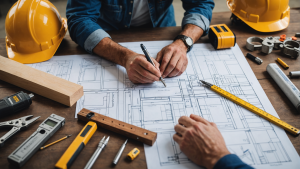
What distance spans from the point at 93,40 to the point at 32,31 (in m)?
0.37

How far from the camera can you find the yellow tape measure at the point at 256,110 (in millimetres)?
988

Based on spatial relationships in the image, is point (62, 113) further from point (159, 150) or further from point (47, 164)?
point (159, 150)

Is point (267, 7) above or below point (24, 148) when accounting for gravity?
above

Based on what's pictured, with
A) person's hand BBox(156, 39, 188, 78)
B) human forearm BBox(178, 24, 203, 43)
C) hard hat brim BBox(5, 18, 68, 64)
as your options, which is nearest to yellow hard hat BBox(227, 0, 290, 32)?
human forearm BBox(178, 24, 203, 43)

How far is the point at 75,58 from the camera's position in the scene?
143cm

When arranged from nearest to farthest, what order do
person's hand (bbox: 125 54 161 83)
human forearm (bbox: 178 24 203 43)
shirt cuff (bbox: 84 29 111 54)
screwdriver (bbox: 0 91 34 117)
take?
screwdriver (bbox: 0 91 34 117), person's hand (bbox: 125 54 161 83), shirt cuff (bbox: 84 29 111 54), human forearm (bbox: 178 24 203 43)

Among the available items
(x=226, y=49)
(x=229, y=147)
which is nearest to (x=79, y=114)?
(x=229, y=147)

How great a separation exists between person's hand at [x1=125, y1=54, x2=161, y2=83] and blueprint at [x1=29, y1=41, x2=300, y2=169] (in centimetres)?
5

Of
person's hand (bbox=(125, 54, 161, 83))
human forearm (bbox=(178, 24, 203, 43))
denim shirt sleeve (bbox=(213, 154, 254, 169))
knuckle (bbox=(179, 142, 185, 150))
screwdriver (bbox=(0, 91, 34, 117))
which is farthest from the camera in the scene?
human forearm (bbox=(178, 24, 203, 43))

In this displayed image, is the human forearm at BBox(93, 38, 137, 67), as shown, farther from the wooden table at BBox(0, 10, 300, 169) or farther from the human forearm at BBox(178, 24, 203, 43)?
the human forearm at BBox(178, 24, 203, 43)

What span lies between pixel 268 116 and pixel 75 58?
47.8 inches

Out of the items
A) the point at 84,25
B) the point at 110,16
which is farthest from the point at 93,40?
the point at 110,16

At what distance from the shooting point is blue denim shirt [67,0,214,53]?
4.78 ft

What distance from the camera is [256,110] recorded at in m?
1.07
